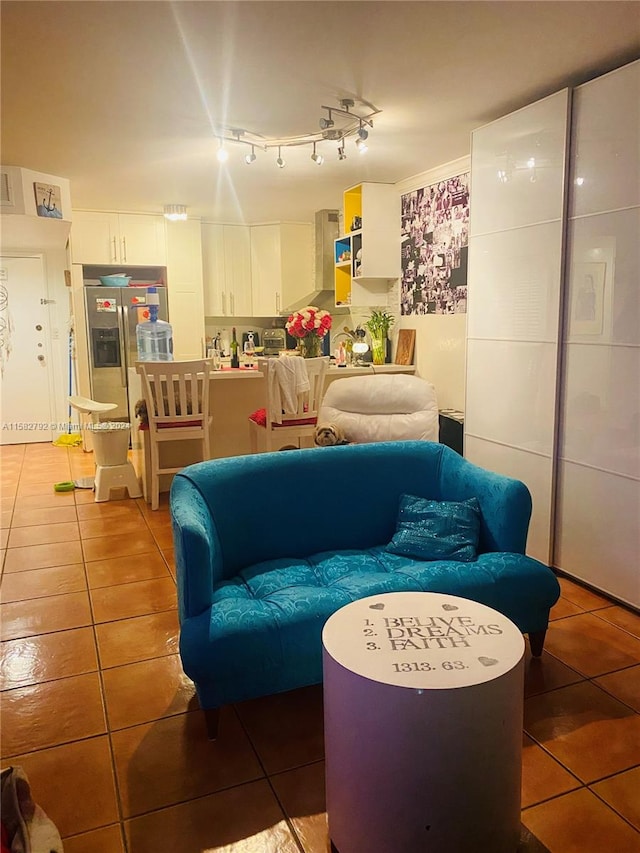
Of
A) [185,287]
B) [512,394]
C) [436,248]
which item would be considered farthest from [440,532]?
[185,287]

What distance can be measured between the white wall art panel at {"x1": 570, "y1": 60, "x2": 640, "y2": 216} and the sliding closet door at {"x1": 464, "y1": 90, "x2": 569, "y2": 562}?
0.08 meters

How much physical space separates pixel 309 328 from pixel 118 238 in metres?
2.83

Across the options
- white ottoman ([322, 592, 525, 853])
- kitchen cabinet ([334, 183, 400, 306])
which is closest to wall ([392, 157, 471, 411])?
kitchen cabinet ([334, 183, 400, 306])

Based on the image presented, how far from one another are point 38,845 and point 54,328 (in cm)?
599

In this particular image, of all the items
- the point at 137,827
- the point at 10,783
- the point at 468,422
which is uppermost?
the point at 468,422

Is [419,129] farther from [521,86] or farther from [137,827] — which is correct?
[137,827]

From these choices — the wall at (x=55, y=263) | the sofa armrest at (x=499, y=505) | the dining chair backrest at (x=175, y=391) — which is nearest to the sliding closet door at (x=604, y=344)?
the sofa armrest at (x=499, y=505)

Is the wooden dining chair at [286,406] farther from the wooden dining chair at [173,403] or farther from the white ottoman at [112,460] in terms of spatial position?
the white ottoman at [112,460]

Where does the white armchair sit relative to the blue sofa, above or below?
above

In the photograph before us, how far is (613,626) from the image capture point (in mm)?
2729

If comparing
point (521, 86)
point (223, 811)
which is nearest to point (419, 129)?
point (521, 86)

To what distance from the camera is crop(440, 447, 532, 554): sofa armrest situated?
2432 millimetres

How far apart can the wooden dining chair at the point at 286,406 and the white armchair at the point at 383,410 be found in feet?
2.49

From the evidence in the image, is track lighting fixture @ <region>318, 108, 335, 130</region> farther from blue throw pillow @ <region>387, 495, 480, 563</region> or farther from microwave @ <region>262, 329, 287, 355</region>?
microwave @ <region>262, 329, 287, 355</region>
